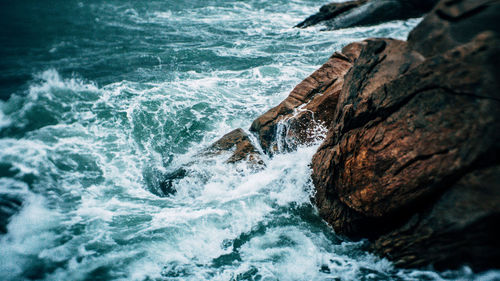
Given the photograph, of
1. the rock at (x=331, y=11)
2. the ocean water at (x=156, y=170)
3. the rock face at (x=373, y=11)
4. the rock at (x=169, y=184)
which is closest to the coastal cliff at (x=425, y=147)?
the ocean water at (x=156, y=170)

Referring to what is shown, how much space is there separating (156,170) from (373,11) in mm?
13361

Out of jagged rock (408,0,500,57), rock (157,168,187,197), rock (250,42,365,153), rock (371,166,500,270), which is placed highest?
jagged rock (408,0,500,57)

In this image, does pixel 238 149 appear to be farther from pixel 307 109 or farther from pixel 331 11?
pixel 331 11

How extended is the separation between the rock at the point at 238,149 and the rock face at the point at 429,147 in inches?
79.4

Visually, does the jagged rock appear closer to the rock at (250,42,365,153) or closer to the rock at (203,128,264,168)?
the rock at (250,42,365,153)

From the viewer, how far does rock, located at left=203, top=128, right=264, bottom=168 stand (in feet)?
19.1

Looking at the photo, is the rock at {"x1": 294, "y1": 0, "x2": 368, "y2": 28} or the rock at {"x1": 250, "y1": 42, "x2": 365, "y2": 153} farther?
the rock at {"x1": 294, "y1": 0, "x2": 368, "y2": 28}

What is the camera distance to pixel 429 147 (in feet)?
10.1

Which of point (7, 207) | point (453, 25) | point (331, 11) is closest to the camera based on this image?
point (453, 25)

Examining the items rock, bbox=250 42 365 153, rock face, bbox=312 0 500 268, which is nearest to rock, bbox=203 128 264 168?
rock, bbox=250 42 365 153

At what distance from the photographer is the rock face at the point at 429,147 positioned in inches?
109

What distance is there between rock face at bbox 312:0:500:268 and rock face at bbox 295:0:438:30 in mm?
11618

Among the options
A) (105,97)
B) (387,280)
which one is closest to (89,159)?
(105,97)

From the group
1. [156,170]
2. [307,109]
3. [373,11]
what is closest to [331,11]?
[373,11]
